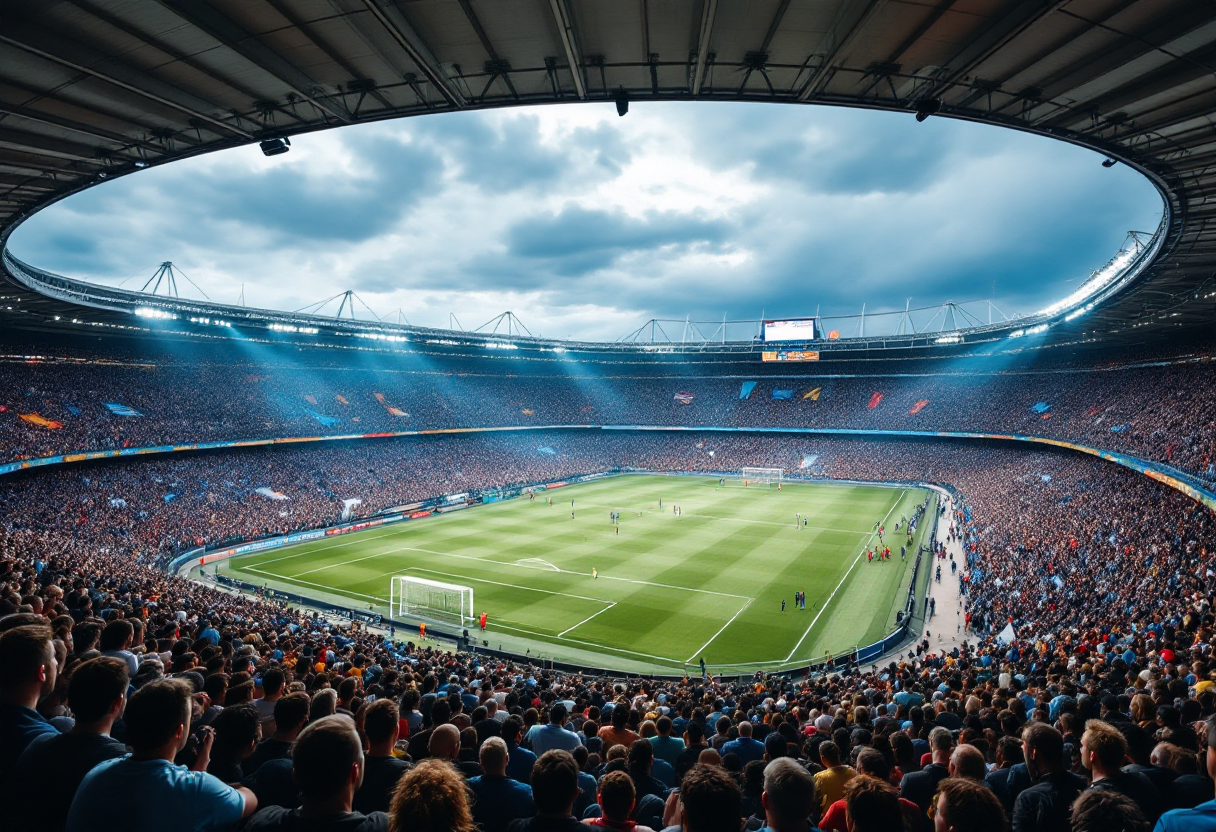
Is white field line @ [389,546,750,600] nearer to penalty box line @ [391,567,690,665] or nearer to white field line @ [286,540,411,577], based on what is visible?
white field line @ [286,540,411,577]

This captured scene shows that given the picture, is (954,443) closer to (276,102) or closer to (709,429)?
(709,429)

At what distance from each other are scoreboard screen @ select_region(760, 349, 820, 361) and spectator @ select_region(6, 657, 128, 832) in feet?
279

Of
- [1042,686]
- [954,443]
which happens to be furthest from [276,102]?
[954,443]

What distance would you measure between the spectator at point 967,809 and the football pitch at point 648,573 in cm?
2141

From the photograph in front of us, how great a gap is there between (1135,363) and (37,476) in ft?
266

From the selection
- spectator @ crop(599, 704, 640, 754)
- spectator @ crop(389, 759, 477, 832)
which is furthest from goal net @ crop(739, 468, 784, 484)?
spectator @ crop(389, 759, 477, 832)

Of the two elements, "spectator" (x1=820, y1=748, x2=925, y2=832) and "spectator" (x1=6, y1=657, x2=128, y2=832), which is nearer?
"spectator" (x1=6, y1=657, x2=128, y2=832)

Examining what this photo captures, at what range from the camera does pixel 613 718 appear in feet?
28.7

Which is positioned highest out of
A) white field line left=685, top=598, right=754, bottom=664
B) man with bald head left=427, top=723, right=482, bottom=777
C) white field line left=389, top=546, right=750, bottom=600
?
man with bald head left=427, top=723, right=482, bottom=777

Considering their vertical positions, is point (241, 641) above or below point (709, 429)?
below

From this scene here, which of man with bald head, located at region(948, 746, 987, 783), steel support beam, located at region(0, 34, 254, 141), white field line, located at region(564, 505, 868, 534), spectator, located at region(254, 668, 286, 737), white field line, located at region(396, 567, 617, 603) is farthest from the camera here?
white field line, located at region(564, 505, 868, 534)

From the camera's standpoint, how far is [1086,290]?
3944cm

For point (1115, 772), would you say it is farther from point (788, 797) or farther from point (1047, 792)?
point (788, 797)

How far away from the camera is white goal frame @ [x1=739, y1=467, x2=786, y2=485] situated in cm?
7238
